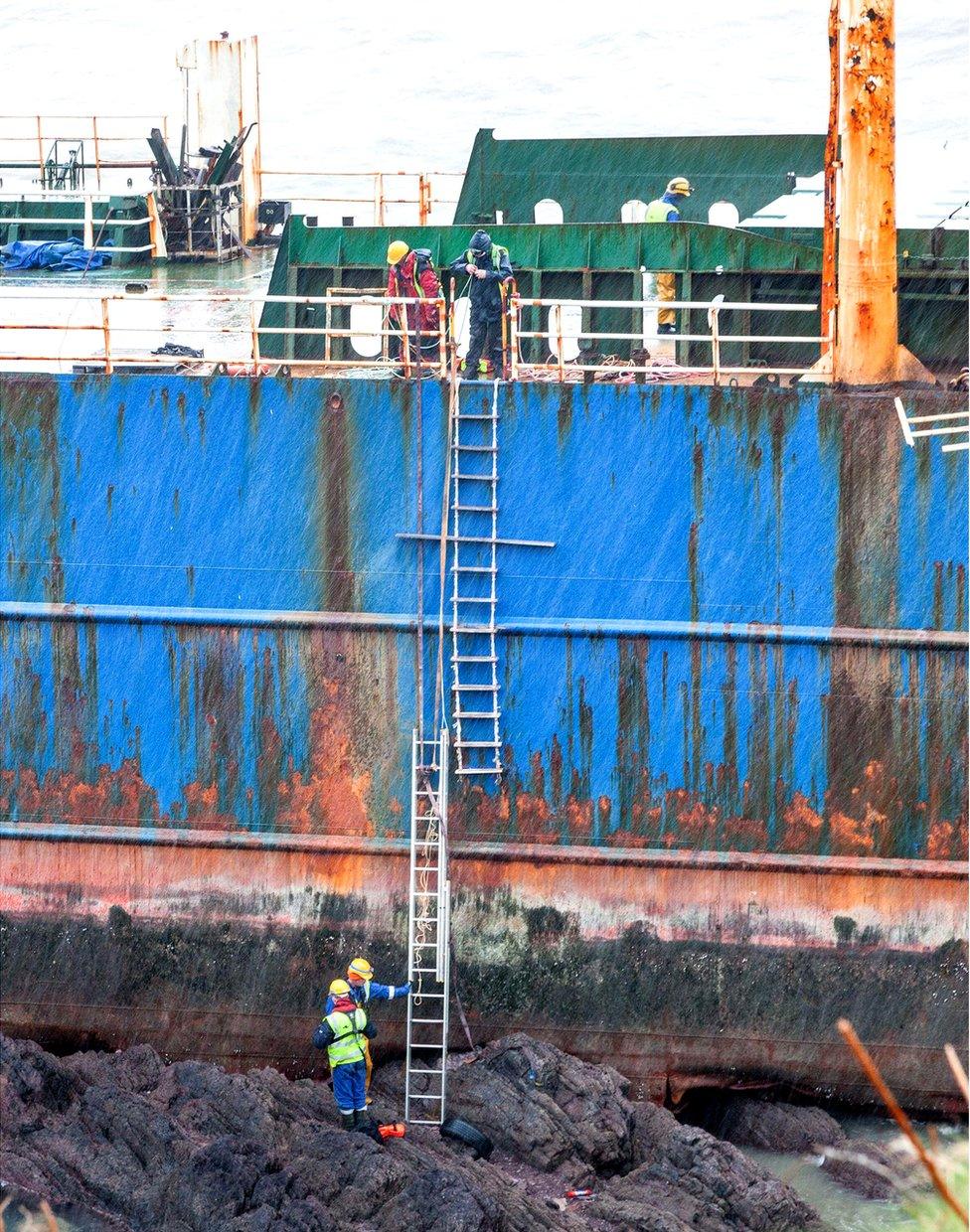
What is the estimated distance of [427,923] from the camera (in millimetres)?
11672

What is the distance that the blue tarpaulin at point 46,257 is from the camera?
52.6 ft

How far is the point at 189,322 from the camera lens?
14570 millimetres

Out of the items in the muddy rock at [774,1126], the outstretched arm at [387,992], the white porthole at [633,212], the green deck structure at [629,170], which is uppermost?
the green deck structure at [629,170]

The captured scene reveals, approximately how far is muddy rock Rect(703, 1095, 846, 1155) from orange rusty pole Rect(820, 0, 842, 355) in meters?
5.11

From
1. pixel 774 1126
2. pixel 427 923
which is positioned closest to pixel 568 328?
pixel 427 923

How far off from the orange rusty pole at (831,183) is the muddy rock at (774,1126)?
5113 millimetres

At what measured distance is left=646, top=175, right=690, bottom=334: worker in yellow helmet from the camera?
13.3 metres

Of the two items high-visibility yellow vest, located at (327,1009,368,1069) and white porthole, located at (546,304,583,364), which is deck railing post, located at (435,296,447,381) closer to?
white porthole, located at (546,304,583,364)

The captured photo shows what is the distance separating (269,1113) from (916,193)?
30.2 feet

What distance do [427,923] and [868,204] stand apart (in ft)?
18.3

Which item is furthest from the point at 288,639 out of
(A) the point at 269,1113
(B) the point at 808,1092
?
(B) the point at 808,1092

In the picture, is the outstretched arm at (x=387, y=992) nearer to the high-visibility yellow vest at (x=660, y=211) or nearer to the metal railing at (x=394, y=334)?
the metal railing at (x=394, y=334)

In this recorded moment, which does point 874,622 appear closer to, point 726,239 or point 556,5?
point 726,239

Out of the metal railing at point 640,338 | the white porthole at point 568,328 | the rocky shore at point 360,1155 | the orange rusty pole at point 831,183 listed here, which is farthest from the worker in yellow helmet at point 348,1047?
the orange rusty pole at point 831,183
